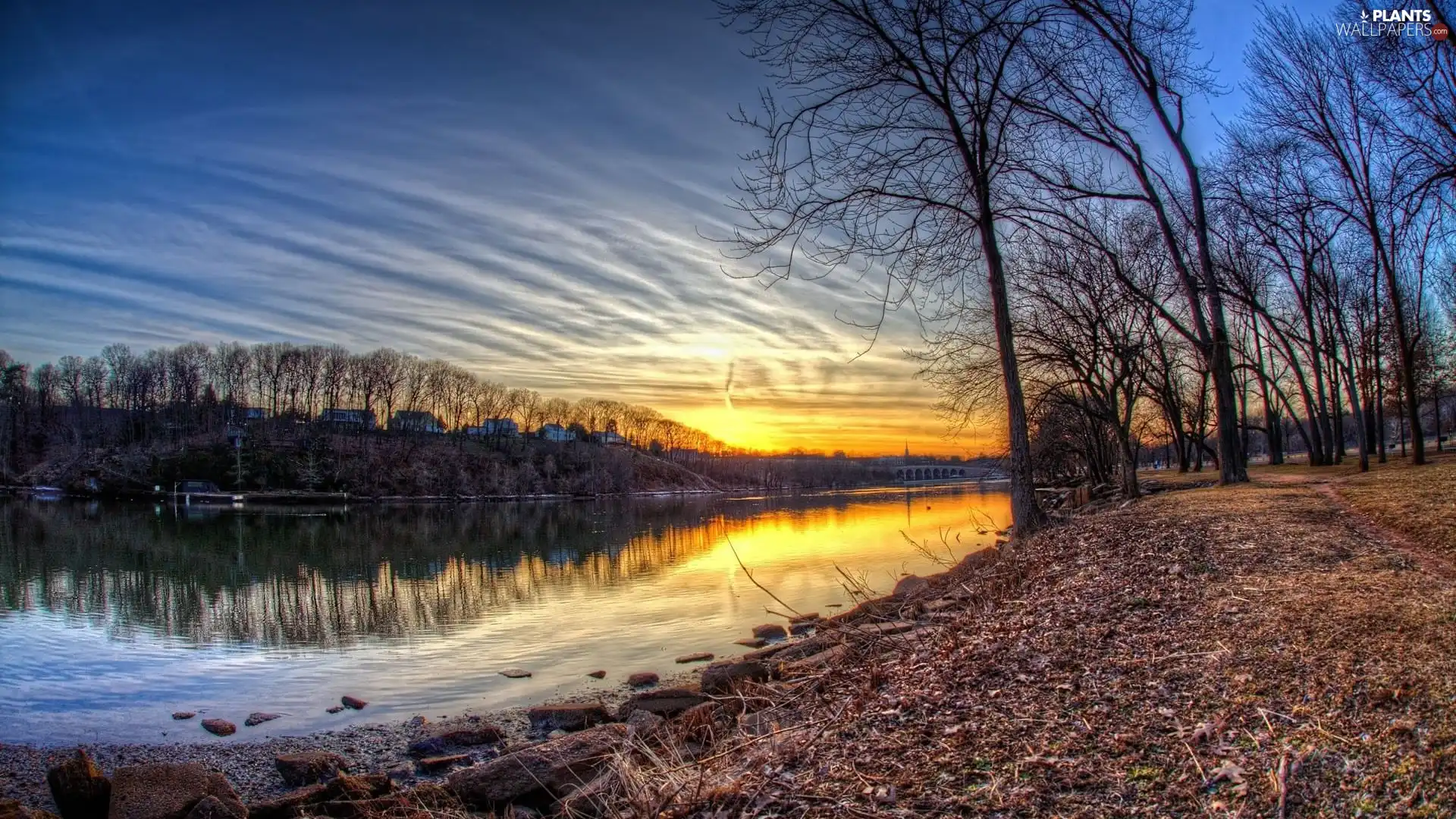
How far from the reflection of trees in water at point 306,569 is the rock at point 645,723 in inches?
495

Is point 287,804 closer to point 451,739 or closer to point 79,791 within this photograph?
point 79,791

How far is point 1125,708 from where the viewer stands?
474 centimetres

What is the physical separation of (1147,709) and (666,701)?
781 cm

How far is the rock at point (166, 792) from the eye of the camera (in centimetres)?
862

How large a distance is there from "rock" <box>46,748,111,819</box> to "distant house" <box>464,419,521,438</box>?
13839 cm

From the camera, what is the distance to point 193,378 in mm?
121500

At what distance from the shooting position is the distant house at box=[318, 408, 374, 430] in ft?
414

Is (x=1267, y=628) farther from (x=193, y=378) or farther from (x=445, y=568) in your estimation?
(x=193, y=378)

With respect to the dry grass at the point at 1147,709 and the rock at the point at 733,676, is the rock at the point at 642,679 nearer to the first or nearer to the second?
the rock at the point at 733,676

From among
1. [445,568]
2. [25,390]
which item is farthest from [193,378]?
[445,568]

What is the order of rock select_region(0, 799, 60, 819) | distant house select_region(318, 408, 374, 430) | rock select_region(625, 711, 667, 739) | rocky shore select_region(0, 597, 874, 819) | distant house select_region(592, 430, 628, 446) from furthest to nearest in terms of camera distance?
1. distant house select_region(592, 430, 628, 446)
2. distant house select_region(318, 408, 374, 430)
3. rock select_region(625, 711, 667, 739)
4. rocky shore select_region(0, 597, 874, 819)
5. rock select_region(0, 799, 60, 819)

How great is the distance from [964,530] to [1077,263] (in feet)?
62.6

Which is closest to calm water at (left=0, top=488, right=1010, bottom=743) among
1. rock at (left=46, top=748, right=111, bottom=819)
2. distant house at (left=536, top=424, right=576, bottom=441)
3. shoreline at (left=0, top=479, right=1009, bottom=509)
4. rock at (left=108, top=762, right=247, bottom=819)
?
rock at (left=46, top=748, right=111, bottom=819)

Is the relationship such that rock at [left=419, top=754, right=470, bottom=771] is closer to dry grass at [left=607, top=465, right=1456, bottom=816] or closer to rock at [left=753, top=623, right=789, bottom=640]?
dry grass at [left=607, top=465, right=1456, bottom=816]
